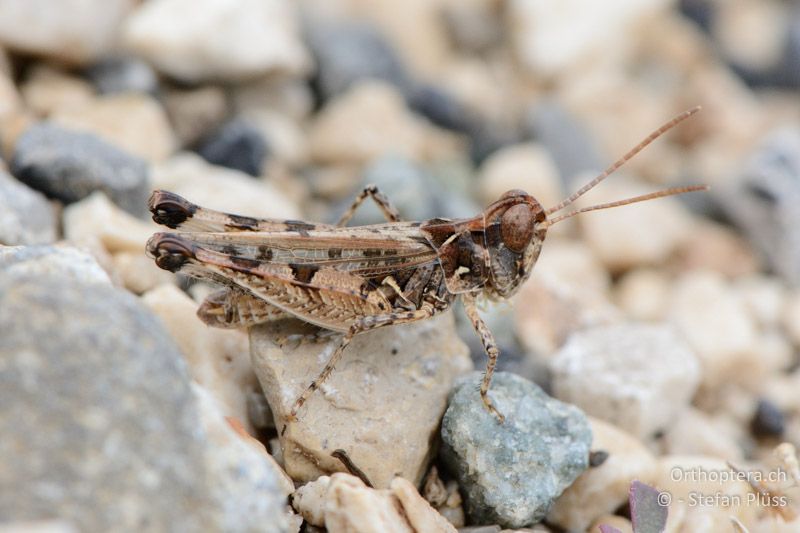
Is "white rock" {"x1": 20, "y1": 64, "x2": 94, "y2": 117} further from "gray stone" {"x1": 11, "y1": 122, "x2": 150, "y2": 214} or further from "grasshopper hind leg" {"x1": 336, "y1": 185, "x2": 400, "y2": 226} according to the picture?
"grasshopper hind leg" {"x1": 336, "y1": 185, "x2": 400, "y2": 226}

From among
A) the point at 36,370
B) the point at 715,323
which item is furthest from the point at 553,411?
the point at 715,323

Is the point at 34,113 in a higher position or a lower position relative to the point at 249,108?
lower

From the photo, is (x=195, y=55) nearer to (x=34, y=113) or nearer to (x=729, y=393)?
(x=34, y=113)

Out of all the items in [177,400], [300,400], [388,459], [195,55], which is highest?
[195,55]

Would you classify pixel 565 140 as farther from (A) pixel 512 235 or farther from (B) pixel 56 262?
(B) pixel 56 262

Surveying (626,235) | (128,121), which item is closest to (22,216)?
(128,121)

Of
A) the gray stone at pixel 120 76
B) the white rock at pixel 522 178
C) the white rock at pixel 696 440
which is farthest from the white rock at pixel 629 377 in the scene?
the gray stone at pixel 120 76

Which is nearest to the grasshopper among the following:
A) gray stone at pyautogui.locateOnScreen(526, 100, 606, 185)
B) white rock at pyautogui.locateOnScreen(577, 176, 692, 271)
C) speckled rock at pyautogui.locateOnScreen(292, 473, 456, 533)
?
speckled rock at pyautogui.locateOnScreen(292, 473, 456, 533)
